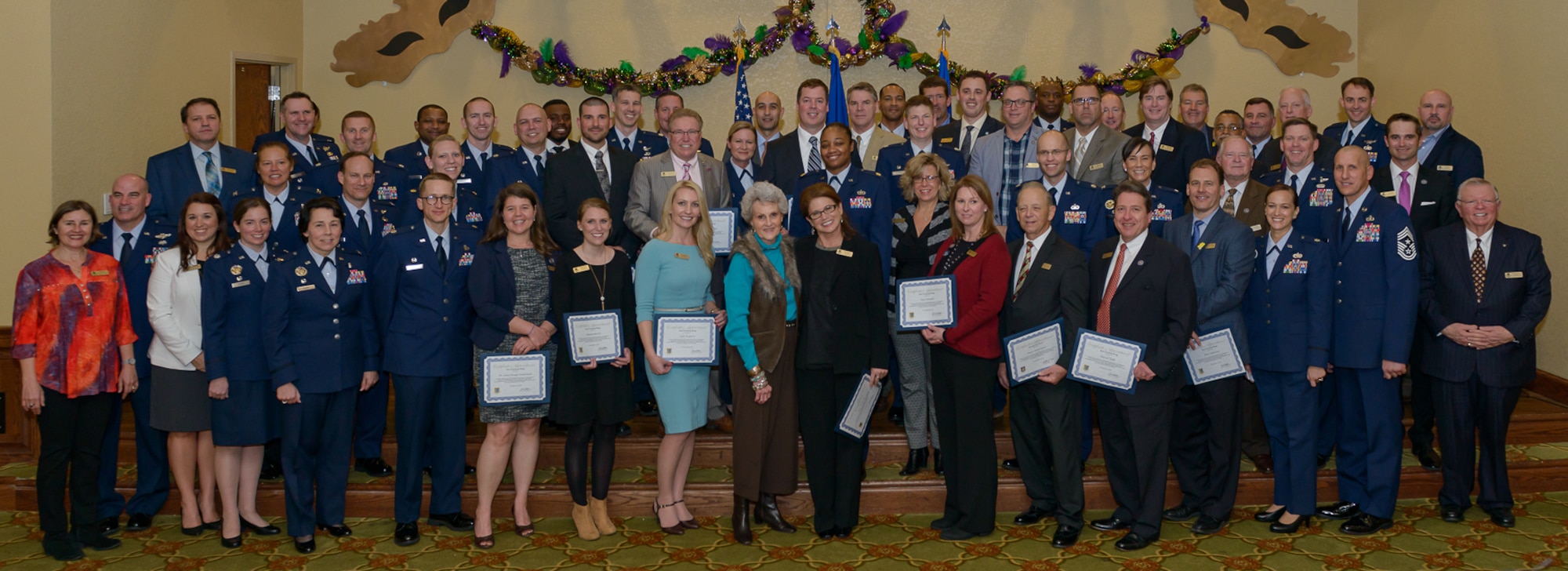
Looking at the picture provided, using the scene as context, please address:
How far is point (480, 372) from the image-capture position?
14.5ft

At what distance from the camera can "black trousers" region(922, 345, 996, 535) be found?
4.49m

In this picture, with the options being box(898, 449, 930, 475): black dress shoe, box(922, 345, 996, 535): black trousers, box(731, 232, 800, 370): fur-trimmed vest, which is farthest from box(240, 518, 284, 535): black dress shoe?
box(898, 449, 930, 475): black dress shoe

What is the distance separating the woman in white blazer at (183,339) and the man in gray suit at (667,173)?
6.18 feet

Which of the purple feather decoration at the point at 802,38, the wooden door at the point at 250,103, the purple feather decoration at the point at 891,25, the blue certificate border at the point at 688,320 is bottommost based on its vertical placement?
the blue certificate border at the point at 688,320

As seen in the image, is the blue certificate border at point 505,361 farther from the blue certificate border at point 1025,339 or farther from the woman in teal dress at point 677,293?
the blue certificate border at point 1025,339

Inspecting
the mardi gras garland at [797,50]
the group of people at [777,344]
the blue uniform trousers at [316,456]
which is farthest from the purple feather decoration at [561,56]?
the blue uniform trousers at [316,456]

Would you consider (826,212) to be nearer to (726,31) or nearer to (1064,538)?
(1064,538)

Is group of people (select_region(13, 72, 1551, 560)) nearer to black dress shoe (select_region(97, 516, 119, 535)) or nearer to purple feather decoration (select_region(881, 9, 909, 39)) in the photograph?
black dress shoe (select_region(97, 516, 119, 535))

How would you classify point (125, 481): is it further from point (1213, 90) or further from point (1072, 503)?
point (1213, 90)

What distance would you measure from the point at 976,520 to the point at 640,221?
2.22 m

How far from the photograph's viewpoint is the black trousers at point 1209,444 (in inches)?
181

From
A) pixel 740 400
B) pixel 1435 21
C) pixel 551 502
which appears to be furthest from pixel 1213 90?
pixel 551 502

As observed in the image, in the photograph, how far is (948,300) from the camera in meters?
4.41

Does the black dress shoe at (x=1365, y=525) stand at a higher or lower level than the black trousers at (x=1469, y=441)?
lower
